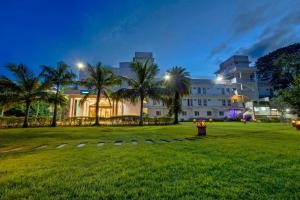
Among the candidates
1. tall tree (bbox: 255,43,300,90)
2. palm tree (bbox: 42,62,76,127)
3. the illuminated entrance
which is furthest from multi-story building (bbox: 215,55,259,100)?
palm tree (bbox: 42,62,76,127)

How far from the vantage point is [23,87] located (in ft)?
57.3

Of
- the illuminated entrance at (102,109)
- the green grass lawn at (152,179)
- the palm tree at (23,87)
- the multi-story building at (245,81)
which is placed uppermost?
the multi-story building at (245,81)

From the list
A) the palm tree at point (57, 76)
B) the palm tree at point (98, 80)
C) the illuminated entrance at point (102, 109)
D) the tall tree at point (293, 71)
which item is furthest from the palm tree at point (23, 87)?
the tall tree at point (293, 71)

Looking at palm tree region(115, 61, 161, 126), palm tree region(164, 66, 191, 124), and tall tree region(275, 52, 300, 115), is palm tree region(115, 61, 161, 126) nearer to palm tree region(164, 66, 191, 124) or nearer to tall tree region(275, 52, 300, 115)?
palm tree region(164, 66, 191, 124)

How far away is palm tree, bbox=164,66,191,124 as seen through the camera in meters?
22.7

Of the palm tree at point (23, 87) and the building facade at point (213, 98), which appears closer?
the palm tree at point (23, 87)

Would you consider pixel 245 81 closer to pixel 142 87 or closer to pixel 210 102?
pixel 210 102

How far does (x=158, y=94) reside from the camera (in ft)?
65.0

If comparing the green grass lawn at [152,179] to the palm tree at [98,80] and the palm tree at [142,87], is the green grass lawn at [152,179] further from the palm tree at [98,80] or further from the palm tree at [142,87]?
the palm tree at [98,80]

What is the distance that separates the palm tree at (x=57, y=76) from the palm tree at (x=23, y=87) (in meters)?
0.78

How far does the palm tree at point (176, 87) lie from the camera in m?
22.7

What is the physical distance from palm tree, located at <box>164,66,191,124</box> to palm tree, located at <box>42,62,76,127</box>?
1309 centimetres

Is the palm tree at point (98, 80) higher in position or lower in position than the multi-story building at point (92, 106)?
higher

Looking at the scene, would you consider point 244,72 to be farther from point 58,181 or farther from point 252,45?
point 252,45
